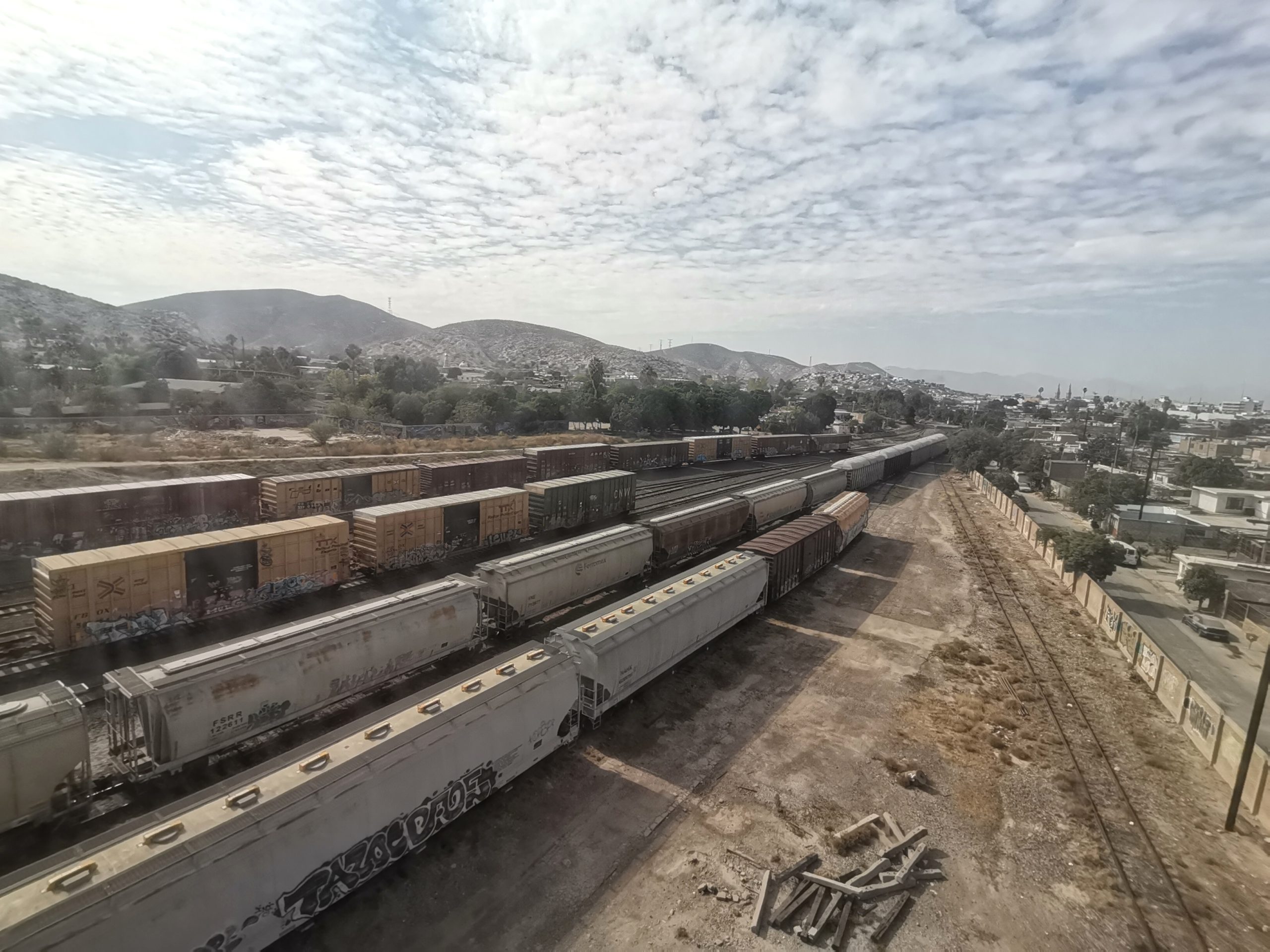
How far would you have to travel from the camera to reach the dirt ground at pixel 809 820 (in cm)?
1073

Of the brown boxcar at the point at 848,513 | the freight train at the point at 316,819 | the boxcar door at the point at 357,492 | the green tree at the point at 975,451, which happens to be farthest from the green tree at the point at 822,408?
the freight train at the point at 316,819

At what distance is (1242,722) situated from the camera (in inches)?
893

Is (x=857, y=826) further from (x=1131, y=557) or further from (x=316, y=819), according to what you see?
(x=1131, y=557)

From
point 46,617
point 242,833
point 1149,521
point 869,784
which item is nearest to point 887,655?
point 869,784

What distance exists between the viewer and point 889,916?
11.1 m

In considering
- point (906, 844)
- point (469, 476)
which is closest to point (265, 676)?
point (906, 844)

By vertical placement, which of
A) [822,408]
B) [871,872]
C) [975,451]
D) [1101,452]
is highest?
[822,408]

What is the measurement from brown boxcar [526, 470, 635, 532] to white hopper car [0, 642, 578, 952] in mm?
20595

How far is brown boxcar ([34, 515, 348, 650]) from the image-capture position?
1780cm

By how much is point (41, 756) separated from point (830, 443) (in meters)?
99.3

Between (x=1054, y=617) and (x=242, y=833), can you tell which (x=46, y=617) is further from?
(x=1054, y=617)

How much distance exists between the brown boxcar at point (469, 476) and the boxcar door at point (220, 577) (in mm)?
14792

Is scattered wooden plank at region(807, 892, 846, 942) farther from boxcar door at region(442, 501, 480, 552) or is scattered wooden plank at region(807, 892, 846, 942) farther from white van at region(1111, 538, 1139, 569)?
white van at region(1111, 538, 1139, 569)

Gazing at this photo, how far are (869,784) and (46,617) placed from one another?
2326 centimetres
